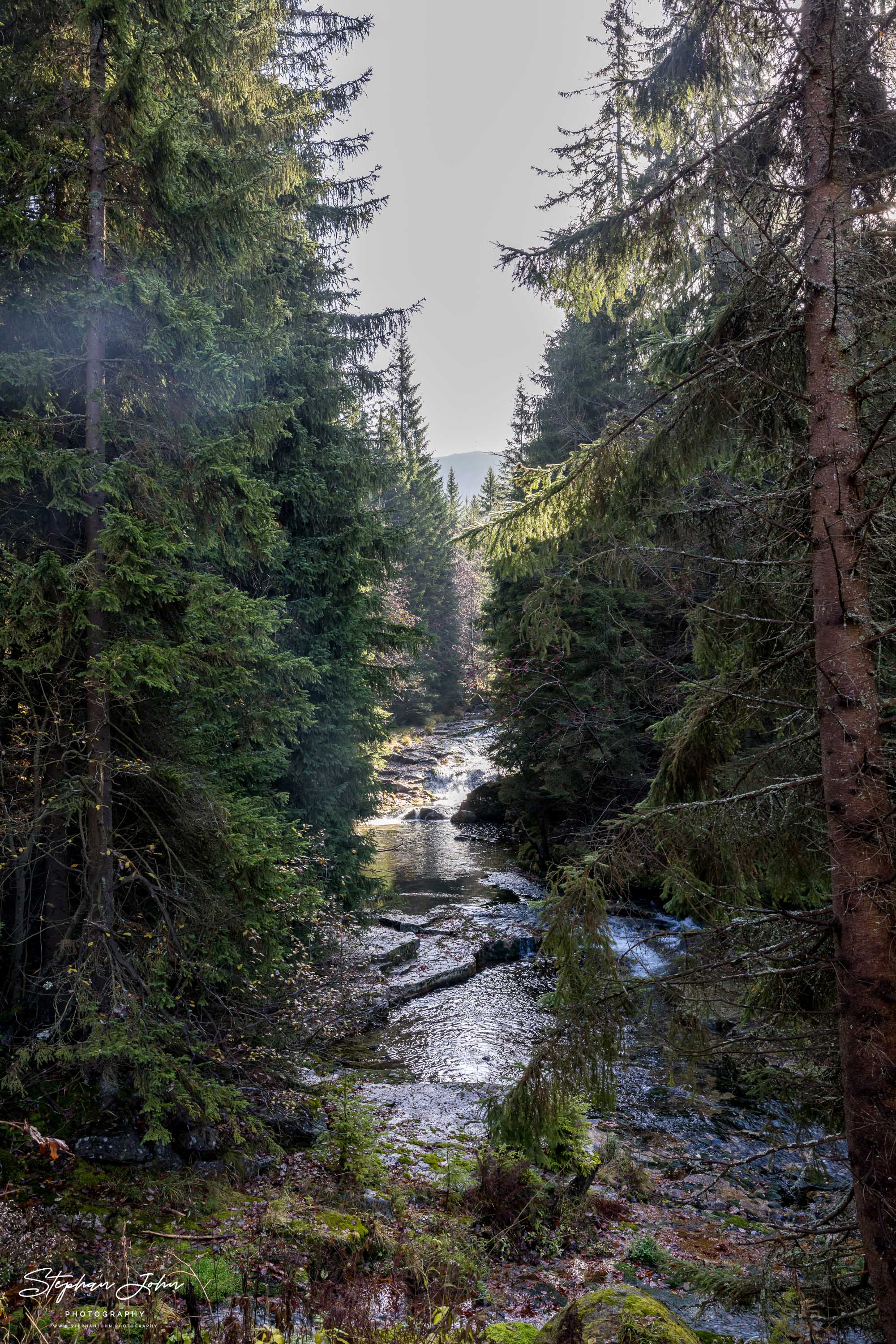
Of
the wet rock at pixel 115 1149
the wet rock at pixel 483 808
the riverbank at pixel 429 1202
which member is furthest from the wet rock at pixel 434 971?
the wet rock at pixel 483 808

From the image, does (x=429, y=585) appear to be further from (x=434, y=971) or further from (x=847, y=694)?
(x=847, y=694)

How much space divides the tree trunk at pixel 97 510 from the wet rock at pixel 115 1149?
1.49 m

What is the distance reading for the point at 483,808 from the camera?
23781 millimetres

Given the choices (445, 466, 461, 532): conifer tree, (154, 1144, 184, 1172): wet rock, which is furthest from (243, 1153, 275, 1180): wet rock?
(445, 466, 461, 532): conifer tree

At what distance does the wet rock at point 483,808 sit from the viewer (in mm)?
23344

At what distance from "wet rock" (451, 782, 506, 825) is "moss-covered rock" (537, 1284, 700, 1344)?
18537 millimetres

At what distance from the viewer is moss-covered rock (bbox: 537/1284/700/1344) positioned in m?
3.72

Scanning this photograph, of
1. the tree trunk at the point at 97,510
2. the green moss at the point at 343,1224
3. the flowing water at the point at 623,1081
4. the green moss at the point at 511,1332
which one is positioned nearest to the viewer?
the green moss at the point at 511,1332

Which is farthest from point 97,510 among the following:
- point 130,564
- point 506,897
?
point 506,897

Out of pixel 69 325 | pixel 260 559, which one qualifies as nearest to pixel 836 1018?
pixel 260 559

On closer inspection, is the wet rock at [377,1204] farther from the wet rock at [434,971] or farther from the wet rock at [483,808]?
the wet rock at [483,808]

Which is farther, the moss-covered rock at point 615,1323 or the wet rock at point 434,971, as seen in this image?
the wet rock at point 434,971

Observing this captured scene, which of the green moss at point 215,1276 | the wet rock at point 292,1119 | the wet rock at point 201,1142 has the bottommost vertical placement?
the wet rock at point 292,1119

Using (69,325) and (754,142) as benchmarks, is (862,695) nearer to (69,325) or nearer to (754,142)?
(754,142)
